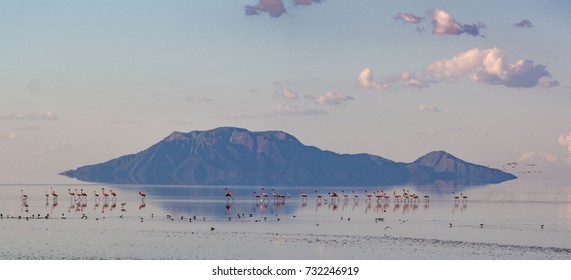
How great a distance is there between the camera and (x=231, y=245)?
278 ft

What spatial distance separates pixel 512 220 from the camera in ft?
419

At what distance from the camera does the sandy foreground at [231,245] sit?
249 feet

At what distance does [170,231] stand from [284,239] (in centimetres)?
1691

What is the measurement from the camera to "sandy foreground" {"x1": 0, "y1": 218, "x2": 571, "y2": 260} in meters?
75.9

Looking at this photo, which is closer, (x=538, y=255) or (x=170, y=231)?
(x=538, y=255)

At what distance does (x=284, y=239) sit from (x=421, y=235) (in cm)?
1758

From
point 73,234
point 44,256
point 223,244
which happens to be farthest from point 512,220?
point 44,256

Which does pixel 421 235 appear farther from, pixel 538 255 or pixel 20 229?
pixel 20 229

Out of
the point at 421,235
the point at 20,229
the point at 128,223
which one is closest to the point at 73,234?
the point at 20,229
